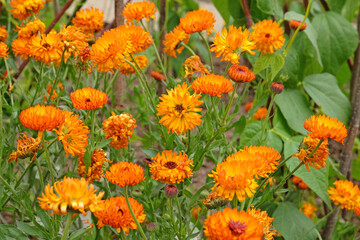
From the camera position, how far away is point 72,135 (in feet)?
3.75

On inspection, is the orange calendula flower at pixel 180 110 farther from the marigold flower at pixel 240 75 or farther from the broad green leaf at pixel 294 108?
the broad green leaf at pixel 294 108

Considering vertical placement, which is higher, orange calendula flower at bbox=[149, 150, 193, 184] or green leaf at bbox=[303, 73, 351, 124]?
orange calendula flower at bbox=[149, 150, 193, 184]

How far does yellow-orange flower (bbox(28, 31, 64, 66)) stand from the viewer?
1355 millimetres

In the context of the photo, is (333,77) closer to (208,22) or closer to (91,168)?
(208,22)

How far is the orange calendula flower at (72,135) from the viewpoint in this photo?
1130 millimetres

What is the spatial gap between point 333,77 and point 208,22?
65 centimetres

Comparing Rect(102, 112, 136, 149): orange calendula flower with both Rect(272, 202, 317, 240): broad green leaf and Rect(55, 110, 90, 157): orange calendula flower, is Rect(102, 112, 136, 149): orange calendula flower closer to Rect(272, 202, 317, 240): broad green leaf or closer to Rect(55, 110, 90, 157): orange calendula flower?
Rect(55, 110, 90, 157): orange calendula flower

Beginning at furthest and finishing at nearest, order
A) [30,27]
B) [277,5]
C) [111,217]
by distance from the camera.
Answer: [277,5] → [30,27] → [111,217]

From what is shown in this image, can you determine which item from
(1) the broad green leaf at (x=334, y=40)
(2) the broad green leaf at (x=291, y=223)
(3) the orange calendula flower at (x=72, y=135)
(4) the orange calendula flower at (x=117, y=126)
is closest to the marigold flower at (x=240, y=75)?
(4) the orange calendula flower at (x=117, y=126)

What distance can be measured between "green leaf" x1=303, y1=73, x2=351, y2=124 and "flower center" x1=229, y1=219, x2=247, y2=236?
105 centimetres

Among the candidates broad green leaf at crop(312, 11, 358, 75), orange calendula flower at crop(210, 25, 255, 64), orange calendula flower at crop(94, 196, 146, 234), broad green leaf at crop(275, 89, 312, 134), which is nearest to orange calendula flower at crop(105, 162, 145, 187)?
orange calendula flower at crop(94, 196, 146, 234)

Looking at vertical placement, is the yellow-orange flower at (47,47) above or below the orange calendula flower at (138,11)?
below

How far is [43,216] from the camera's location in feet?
3.92

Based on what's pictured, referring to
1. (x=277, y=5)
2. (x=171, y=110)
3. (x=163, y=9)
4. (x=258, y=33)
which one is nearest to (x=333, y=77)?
(x=277, y=5)
